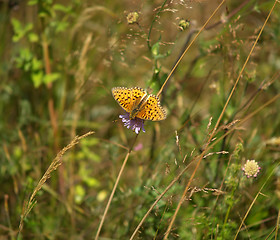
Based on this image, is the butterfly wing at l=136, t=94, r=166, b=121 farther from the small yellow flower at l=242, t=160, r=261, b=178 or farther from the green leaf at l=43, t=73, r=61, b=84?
the green leaf at l=43, t=73, r=61, b=84

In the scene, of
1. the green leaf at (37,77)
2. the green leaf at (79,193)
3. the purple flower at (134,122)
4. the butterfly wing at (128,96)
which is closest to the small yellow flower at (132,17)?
the butterfly wing at (128,96)

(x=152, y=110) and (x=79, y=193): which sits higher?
(x=152, y=110)

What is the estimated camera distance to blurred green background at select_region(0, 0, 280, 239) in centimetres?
167

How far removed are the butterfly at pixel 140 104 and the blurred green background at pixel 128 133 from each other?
0.12 m

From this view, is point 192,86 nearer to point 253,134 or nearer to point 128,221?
point 253,134

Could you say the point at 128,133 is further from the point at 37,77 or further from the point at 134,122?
the point at 134,122

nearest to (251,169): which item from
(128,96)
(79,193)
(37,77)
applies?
(128,96)

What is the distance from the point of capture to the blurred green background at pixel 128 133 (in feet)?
5.47

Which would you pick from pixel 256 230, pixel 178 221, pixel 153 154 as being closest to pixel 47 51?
pixel 153 154

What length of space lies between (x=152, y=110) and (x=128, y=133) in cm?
117

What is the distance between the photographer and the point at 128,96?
5.37ft

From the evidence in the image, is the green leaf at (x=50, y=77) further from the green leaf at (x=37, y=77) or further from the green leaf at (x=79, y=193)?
the green leaf at (x=79, y=193)

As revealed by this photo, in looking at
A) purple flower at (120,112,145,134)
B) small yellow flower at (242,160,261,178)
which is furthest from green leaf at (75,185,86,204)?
small yellow flower at (242,160,261,178)

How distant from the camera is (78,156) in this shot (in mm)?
2379
